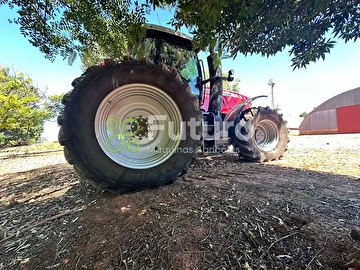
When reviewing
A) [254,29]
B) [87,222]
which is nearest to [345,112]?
[254,29]

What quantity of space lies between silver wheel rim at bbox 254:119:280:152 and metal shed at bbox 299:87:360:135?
1432 cm

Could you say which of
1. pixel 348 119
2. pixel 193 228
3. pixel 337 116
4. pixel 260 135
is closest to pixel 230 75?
pixel 260 135

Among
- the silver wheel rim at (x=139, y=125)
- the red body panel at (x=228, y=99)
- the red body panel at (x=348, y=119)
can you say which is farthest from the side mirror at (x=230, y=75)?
the red body panel at (x=348, y=119)

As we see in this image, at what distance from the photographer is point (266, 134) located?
4.21m

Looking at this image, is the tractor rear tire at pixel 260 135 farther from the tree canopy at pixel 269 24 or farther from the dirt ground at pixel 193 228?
the tree canopy at pixel 269 24

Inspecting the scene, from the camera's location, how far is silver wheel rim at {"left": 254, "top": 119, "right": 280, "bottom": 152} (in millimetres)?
4102

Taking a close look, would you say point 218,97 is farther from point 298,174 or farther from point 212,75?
point 298,174

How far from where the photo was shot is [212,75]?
3.54m

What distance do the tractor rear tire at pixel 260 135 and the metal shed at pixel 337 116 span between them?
14300 mm

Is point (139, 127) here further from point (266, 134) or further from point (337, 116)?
point (337, 116)

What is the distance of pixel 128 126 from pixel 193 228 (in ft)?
4.69

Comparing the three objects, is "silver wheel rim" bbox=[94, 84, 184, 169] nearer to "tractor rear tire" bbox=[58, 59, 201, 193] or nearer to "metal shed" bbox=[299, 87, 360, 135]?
"tractor rear tire" bbox=[58, 59, 201, 193]

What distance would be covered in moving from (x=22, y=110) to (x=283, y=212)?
8199 millimetres

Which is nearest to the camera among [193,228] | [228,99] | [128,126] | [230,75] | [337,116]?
[193,228]
